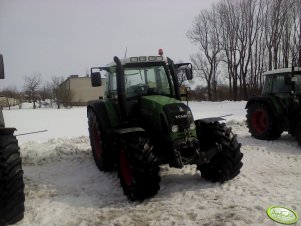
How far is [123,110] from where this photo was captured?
210 inches

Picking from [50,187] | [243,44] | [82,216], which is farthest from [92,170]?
[243,44]

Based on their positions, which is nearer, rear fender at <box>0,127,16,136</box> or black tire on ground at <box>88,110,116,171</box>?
rear fender at <box>0,127,16,136</box>

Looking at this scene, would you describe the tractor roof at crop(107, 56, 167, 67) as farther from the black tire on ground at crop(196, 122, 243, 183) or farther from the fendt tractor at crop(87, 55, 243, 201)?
the black tire on ground at crop(196, 122, 243, 183)

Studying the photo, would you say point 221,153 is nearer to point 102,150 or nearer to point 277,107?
point 102,150

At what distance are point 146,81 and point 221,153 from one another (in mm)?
1832

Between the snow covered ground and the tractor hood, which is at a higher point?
the tractor hood

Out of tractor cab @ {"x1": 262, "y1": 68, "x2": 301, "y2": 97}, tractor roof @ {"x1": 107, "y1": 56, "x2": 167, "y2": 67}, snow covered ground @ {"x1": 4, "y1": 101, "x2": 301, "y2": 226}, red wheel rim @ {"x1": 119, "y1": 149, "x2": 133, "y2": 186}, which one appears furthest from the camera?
tractor cab @ {"x1": 262, "y1": 68, "x2": 301, "y2": 97}

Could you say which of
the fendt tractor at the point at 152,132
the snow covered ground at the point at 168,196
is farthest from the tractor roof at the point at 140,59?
the snow covered ground at the point at 168,196

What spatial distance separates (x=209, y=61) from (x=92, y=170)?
34224 millimetres

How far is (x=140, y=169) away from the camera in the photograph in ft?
14.4

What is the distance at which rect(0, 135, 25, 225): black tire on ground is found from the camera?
3.61 meters

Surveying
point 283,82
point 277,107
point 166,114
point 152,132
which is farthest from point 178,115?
point 283,82

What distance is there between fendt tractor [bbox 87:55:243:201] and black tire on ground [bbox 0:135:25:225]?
1.46 meters

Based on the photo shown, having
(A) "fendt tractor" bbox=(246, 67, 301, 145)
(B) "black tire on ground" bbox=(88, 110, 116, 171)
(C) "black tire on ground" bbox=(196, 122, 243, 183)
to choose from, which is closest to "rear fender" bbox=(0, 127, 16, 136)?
(B) "black tire on ground" bbox=(88, 110, 116, 171)
